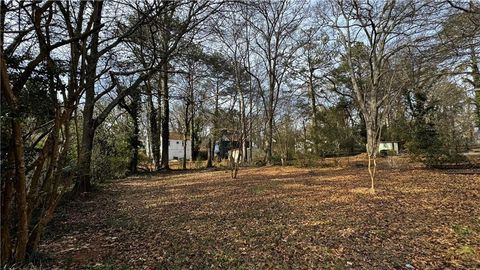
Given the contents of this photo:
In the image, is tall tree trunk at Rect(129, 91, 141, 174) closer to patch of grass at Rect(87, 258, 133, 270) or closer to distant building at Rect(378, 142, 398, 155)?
patch of grass at Rect(87, 258, 133, 270)

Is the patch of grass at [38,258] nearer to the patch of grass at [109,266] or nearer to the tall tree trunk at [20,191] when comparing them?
the tall tree trunk at [20,191]

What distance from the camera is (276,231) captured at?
4328mm

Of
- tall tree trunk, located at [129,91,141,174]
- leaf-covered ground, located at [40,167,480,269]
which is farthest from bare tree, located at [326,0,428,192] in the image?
tall tree trunk, located at [129,91,141,174]

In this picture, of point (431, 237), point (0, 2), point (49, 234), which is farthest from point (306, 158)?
point (0, 2)

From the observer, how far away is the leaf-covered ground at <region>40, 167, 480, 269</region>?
3.25m

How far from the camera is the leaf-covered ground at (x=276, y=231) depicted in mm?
3246

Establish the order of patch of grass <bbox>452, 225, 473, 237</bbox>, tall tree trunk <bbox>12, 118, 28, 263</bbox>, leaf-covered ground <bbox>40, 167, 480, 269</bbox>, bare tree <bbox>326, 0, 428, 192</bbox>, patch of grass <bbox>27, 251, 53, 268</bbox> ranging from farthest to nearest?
bare tree <bbox>326, 0, 428, 192</bbox> → patch of grass <bbox>452, 225, 473, 237</bbox> → leaf-covered ground <bbox>40, 167, 480, 269</bbox> → patch of grass <bbox>27, 251, 53, 268</bbox> → tall tree trunk <bbox>12, 118, 28, 263</bbox>

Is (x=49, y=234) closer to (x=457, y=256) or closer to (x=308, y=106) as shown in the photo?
(x=457, y=256)

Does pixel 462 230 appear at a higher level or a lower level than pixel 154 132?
lower

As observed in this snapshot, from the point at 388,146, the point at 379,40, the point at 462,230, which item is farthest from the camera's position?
the point at 388,146

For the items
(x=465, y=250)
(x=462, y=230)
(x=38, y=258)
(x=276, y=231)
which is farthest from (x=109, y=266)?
(x=462, y=230)

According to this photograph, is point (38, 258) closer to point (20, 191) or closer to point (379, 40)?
point (20, 191)

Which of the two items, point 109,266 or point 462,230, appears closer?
point 109,266

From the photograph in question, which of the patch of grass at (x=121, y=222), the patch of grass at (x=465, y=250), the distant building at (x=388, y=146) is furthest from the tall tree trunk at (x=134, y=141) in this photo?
the distant building at (x=388, y=146)
